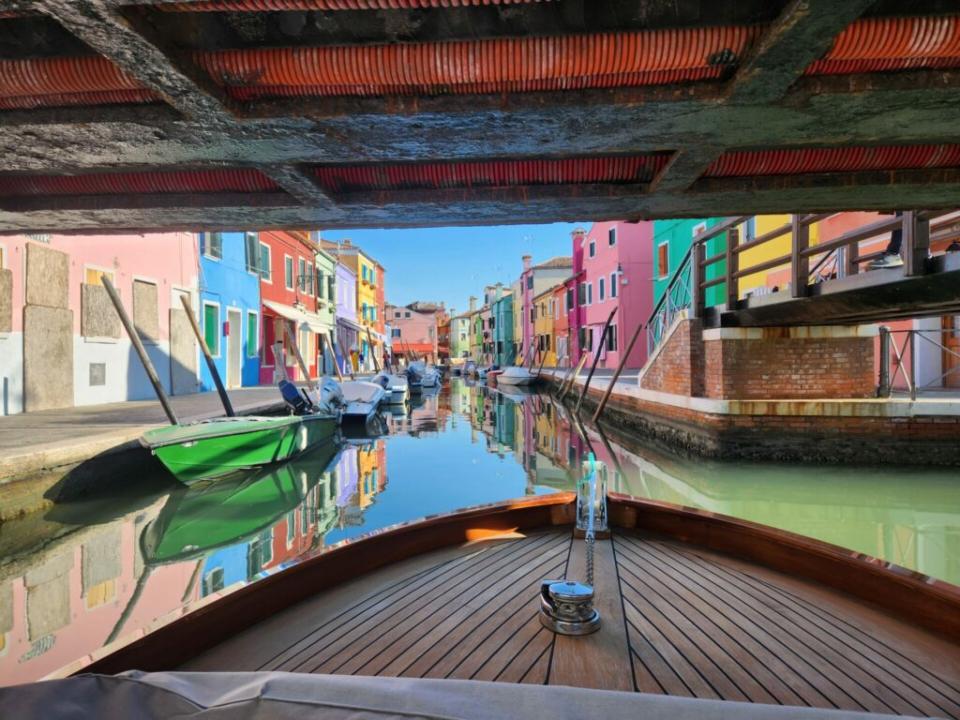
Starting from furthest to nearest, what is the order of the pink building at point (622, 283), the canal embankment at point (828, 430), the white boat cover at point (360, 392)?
the pink building at point (622, 283), the white boat cover at point (360, 392), the canal embankment at point (828, 430)

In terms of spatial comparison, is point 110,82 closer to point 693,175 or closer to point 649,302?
point 693,175

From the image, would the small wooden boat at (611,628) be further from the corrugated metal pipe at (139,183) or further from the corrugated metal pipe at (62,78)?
the corrugated metal pipe at (139,183)

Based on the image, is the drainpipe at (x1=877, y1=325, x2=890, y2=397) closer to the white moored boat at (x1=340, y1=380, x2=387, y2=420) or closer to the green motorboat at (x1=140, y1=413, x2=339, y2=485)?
the green motorboat at (x1=140, y1=413, x2=339, y2=485)

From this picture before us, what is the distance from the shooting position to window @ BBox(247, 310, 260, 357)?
677 inches

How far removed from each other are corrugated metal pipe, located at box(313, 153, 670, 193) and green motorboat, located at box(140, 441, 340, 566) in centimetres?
388

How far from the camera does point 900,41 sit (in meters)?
1.83

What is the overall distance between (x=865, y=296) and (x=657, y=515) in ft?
15.7

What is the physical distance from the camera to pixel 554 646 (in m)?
1.81

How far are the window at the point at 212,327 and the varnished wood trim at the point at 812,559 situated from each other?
1395 cm

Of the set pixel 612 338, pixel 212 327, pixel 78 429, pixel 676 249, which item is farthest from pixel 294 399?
pixel 612 338

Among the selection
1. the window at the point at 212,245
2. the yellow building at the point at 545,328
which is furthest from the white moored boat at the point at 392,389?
the yellow building at the point at 545,328

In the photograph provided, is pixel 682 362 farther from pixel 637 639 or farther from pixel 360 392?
pixel 637 639

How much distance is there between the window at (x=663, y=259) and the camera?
1977 centimetres

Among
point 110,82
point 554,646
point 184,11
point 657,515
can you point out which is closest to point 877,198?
point 657,515
